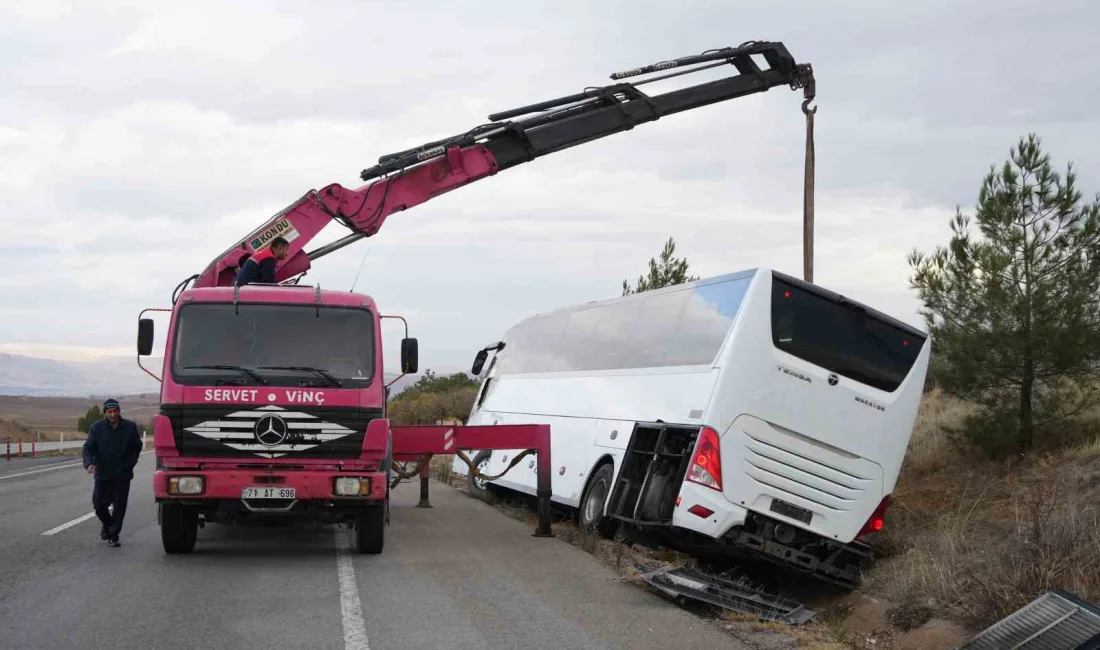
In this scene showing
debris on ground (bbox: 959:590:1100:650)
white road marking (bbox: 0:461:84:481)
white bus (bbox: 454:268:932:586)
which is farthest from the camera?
white road marking (bbox: 0:461:84:481)

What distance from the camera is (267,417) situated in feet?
36.2

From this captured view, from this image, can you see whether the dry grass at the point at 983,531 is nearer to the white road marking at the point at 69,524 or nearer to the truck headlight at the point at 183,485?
the truck headlight at the point at 183,485

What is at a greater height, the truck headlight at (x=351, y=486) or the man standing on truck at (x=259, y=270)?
the man standing on truck at (x=259, y=270)

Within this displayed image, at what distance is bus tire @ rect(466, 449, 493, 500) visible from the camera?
2017cm

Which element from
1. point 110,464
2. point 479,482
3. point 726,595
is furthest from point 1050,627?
point 479,482

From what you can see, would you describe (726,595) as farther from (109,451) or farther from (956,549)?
(109,451)

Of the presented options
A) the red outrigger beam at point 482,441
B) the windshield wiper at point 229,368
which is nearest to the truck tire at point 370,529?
the windshield wiper at point 229,368

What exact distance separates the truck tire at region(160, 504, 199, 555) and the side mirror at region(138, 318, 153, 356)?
161 centimetres

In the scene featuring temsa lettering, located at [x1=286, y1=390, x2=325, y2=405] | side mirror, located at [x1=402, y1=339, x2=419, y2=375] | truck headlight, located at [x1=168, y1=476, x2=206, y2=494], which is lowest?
truck headlight, located at [x1=168, y1=476, x2=206, y2=494]

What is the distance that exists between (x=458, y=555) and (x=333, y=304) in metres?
2.99

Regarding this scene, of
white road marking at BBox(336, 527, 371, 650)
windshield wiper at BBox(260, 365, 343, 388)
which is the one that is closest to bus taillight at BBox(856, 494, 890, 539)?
white road marking at BBox(336, 527, 371, 650)

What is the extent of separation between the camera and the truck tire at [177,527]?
1148 cm

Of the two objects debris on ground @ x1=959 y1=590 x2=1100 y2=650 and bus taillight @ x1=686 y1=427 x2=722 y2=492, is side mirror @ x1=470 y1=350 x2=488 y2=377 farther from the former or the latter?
debris on ground @ x1=959 y1=590 x2=1100 y2=650

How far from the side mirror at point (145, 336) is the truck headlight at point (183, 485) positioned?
1.64 meters
